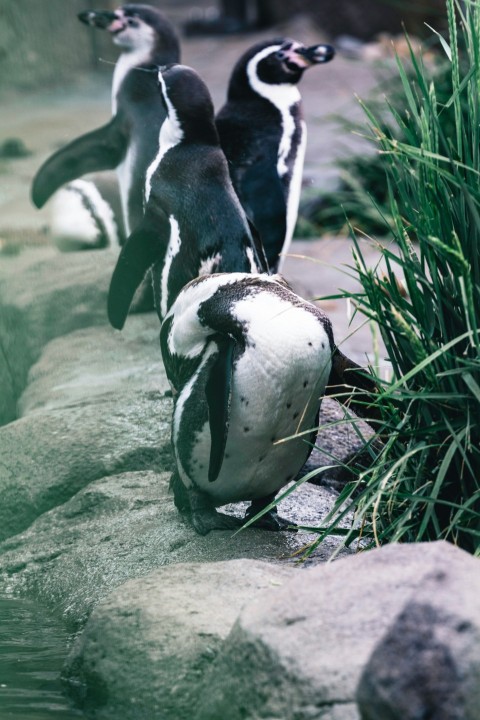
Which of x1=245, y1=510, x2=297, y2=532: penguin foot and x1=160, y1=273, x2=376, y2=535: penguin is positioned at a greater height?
x1=160, y1=273, x2=376, y2=535: penguin

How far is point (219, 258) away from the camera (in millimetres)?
3826

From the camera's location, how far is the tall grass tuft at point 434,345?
278 cm

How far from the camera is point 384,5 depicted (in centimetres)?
1413

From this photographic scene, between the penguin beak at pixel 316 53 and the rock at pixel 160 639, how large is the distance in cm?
322

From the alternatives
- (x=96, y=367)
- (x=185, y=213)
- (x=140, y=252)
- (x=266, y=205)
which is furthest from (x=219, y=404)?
(x=266, y=205)

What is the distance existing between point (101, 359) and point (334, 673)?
2.89 metres

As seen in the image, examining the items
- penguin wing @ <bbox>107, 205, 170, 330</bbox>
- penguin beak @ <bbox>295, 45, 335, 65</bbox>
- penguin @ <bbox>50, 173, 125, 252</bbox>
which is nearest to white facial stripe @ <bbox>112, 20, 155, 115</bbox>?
penguin @ <bbox>50, 173, 125, 252</bbox>

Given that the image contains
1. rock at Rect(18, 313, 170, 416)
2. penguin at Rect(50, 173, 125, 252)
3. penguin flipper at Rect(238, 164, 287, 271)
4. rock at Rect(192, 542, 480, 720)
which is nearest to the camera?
rock at Rect(192, 542, 480, 720)

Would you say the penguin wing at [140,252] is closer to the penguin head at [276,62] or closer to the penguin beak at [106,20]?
the penguin head at [276,62]

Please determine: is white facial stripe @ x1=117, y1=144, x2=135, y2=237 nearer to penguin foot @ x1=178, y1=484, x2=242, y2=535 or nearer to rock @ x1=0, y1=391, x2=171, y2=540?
rock @ x1=0, y1=391, x2=171, y2=540

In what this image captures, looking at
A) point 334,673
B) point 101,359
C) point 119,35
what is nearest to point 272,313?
point 334,673

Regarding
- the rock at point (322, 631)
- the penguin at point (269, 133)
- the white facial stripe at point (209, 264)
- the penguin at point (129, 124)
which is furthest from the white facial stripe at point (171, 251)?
the rock at point (322, 631)

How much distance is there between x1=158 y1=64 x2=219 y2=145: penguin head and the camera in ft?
13.0

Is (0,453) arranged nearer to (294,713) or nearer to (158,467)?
(158,467)
